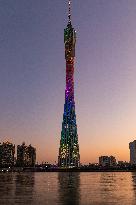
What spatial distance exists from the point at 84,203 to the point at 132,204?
644 centimetres

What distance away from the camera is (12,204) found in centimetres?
4719

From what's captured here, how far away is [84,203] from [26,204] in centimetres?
834

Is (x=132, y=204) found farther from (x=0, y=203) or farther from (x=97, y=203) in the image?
(x=0, y=203)

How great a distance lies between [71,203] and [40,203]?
411 cm

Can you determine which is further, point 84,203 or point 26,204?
point 84,203

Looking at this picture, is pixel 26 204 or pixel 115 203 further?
pixel 115 203

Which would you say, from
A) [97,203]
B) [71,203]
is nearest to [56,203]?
[71,203]

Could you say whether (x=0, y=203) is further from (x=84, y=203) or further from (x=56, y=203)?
(x=84, y=203)

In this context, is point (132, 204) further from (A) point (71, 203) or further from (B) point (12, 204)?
(B) point (12, 204)

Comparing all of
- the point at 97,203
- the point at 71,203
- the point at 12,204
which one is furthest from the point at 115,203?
the point at 12,204

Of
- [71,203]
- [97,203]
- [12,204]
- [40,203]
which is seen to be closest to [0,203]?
[12,204]

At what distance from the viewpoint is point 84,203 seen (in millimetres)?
51156

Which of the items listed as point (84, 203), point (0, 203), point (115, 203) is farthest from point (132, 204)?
point (0, 203)

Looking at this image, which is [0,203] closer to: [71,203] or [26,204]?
[26,204]
